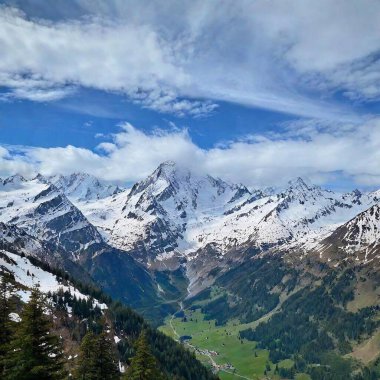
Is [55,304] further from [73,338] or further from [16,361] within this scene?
[16,361]

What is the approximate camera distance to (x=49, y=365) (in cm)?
3712

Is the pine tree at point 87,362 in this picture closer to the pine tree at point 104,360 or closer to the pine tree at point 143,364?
the pine tree at point 104,360

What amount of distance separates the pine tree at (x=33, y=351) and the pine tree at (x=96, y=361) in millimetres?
8333

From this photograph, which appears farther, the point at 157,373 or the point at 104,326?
the point at 104,326

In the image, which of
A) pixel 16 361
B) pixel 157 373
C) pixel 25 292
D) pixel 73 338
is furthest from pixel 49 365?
pixel 25 292

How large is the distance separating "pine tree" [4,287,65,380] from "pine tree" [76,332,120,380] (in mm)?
8333

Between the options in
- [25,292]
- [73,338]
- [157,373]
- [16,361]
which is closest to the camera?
[16,361]

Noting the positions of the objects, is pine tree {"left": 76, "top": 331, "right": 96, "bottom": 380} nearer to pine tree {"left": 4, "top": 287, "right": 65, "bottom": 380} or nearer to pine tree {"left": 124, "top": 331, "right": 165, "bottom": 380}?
pine tree {"left": 124, "top": 331, "right": 165, "bottom": 380}

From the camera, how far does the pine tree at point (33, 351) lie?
36031 millimetres

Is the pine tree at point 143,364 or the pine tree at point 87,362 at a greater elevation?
the pine tree at point 87,362

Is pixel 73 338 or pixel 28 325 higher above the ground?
pixel 73 338

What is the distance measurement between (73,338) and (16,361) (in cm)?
14177

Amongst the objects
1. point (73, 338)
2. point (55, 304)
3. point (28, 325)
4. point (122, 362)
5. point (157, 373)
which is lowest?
point (157, 373)

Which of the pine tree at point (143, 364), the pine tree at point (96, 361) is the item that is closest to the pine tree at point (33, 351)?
the pine tree at point (96, 361)
